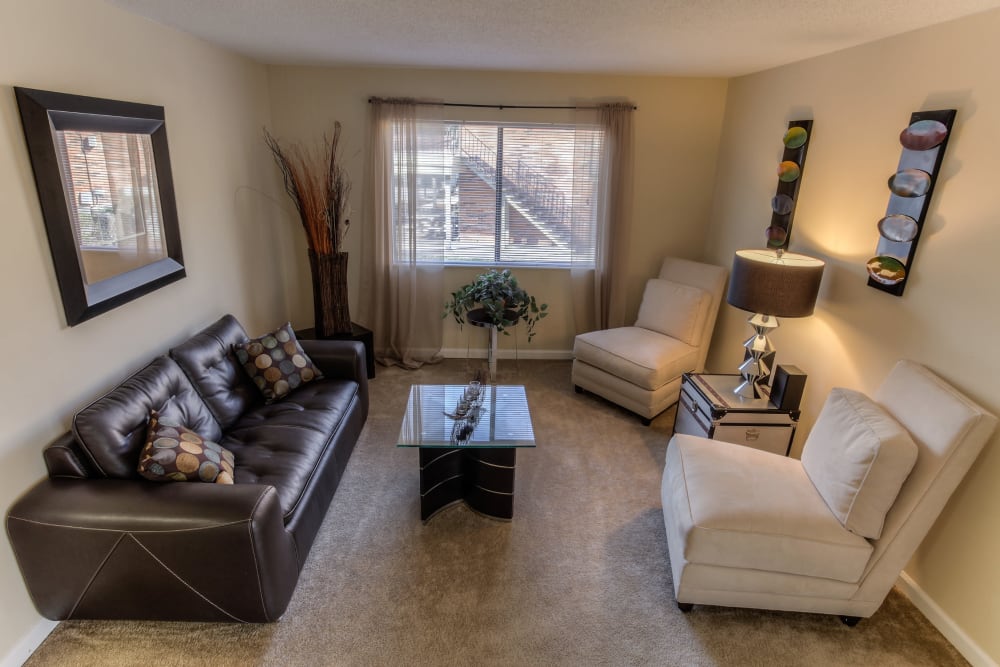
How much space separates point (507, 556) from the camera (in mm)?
2371

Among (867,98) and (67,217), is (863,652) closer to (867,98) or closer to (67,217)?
(867,98)

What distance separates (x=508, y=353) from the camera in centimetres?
471

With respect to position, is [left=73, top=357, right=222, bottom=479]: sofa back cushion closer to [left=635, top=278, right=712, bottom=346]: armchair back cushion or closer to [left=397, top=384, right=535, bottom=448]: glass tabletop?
[left=397, top=384, right=535, bottom=448]: glass tabletop

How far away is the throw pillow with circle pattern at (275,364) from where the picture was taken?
114 inches

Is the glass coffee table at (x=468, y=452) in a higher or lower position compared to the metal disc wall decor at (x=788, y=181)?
lower

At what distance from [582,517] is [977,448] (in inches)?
62.2

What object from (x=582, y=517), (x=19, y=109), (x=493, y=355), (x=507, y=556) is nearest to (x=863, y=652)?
(x=582, y=517)

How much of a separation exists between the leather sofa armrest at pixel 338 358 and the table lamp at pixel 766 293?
2245 millimetres

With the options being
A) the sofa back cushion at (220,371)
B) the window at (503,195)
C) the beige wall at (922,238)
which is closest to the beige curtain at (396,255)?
the window at (503,195)

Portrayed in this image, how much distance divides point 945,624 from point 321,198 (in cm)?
411

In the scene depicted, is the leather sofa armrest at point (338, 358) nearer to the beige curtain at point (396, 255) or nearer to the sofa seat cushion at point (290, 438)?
the sofa seat cushion at point (290, 438)

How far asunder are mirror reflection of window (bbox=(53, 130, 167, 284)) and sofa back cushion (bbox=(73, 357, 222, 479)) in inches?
18.4

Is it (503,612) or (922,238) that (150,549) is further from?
(922,238)

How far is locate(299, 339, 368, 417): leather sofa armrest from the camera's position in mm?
3184
